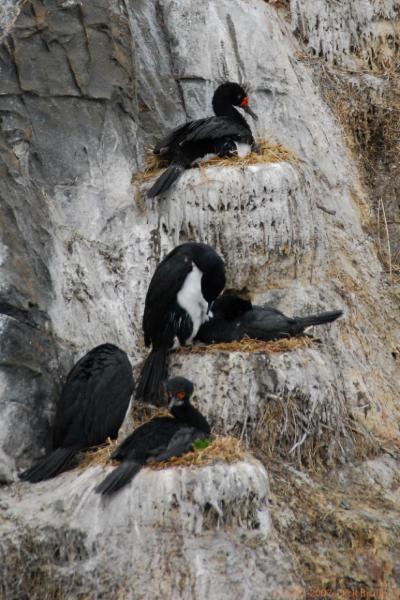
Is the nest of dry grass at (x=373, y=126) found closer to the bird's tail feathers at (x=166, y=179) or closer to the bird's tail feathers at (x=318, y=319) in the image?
the bird's tail feathers at (x=166, y=179)

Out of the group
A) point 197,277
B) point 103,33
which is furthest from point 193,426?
point 103,33

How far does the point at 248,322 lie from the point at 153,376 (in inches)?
35.3

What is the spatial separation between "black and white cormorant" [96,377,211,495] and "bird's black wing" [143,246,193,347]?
1140mm

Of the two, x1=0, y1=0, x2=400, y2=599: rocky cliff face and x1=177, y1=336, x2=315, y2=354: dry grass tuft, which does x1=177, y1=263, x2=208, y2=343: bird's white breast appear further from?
x1=0, y1=0, x2=400, y2=599: rocky cliff face

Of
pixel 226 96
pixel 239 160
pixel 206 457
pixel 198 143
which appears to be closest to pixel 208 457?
pixel 206 457

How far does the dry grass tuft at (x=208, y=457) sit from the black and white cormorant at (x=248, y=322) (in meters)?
1.68

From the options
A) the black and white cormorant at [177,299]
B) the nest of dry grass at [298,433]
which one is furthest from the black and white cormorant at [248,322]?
the nest of dry grass at [298,433]

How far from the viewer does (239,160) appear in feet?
29.8

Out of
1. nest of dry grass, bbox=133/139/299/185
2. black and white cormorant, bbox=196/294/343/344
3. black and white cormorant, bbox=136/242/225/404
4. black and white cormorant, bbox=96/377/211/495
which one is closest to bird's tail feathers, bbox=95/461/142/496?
black and white cormorant, bbox=96/377/211/495

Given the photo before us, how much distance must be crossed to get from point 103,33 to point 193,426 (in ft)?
14.4

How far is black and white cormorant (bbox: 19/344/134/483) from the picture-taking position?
6.94 m

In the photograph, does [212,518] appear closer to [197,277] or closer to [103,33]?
[197,277]

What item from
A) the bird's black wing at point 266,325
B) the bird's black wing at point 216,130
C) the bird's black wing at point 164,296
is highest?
the bird's black wing at point 216,130

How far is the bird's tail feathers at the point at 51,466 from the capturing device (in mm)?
6863
